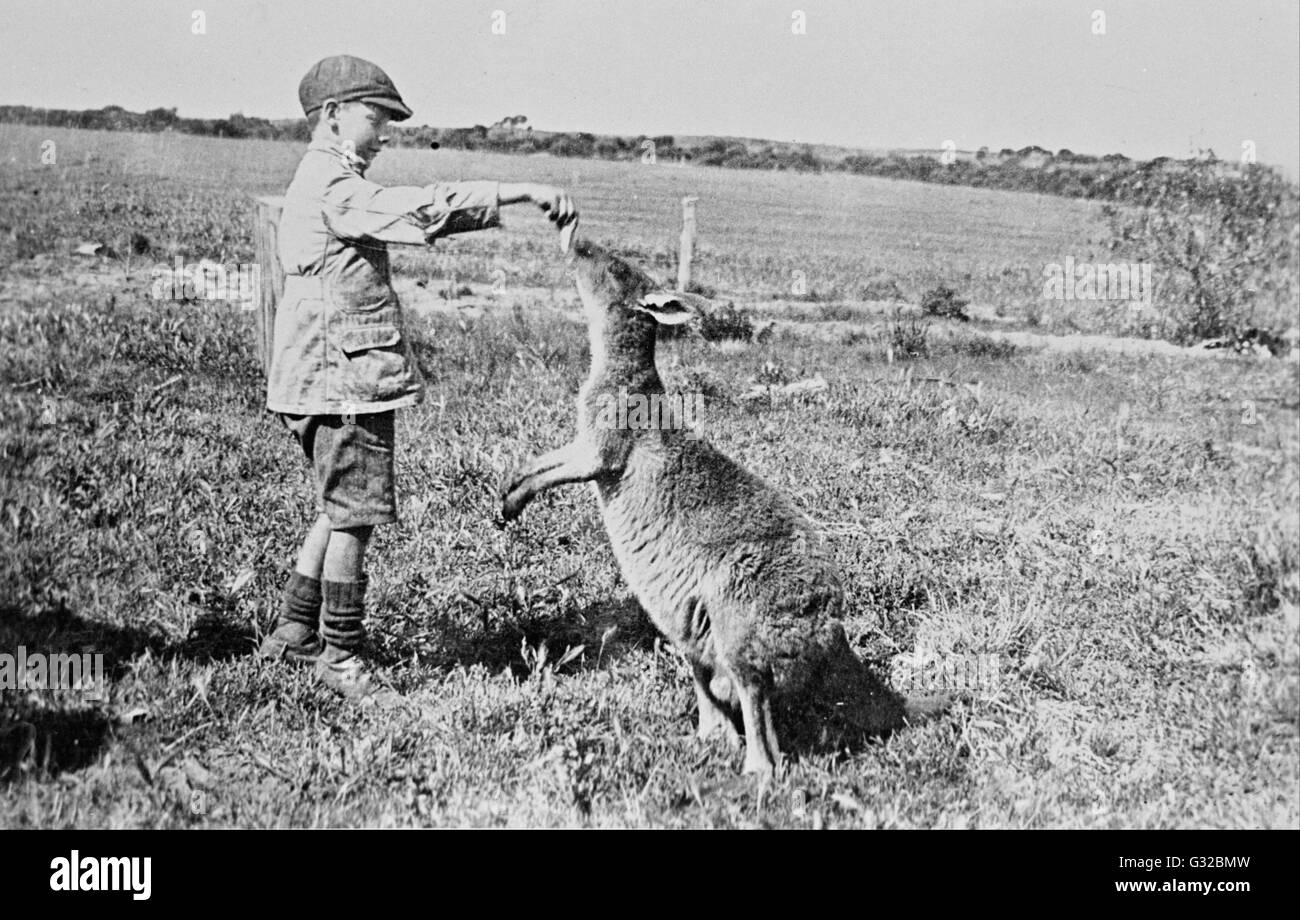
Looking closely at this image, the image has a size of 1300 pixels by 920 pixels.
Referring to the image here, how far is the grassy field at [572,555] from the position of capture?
3.81 meters

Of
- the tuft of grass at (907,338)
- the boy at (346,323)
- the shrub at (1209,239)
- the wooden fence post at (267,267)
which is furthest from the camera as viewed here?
the tuft of grass at (907,338)

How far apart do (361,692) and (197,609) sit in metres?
0.75

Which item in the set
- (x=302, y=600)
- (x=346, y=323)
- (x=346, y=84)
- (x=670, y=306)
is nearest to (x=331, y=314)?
(x=346, y=323)

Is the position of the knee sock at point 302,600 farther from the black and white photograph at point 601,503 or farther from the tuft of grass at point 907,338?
the tuft of grass at point 907,338

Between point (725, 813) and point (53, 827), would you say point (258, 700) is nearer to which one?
point (53, 827)

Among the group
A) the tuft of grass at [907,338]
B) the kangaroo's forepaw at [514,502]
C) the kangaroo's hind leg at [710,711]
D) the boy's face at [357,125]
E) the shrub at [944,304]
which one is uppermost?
the boy's face at [357,125]

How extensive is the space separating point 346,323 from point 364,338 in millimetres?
89

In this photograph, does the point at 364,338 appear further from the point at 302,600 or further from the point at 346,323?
the point at 302,600

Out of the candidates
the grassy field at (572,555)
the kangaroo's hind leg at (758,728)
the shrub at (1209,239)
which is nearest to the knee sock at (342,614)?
the grassy field at (572,555)

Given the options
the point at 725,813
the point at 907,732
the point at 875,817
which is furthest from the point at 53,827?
the point at 907,732

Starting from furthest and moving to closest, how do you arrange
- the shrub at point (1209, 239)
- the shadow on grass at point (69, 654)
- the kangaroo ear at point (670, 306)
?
the shrub at point (1209, 239) < the kangaroo ear at point (670, 306) < the shadow on grass at point (69, 654)

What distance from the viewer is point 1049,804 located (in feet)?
13.2

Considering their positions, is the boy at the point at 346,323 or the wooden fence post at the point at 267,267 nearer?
the boy at the point at 346,323

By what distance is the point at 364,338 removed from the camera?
390 cm
